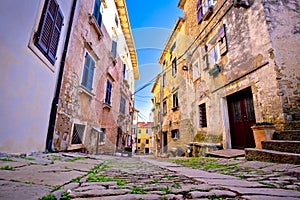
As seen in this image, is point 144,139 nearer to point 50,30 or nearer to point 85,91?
point 85,91

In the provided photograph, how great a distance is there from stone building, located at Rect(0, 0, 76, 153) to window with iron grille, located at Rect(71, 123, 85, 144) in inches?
62.4

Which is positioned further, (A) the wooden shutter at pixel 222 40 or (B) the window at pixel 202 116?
(B) the window at pixel 202 116

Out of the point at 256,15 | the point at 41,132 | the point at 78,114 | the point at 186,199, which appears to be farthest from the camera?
the point at 78,114

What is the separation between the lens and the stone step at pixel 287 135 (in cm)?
325

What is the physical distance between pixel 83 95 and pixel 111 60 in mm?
4182

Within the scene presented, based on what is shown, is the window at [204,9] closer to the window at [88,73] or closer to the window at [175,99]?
the window at [175,99]

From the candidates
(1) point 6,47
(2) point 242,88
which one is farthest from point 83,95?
(2) point 242,88

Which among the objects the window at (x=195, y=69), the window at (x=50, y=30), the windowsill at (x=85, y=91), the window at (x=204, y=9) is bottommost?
the windowsill at (x=85, y=91)

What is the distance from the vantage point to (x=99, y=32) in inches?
274

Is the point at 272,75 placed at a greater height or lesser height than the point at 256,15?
lesser

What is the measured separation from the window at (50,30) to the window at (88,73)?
1.99 m

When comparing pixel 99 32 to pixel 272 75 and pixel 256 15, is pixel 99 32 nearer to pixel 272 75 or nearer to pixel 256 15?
pixel 256 15

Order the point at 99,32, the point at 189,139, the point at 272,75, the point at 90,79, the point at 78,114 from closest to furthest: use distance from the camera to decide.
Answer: the point at 272,75 → the point at 78,114 → the point at 90,79 → the point at 99,32 → the point at 189,139

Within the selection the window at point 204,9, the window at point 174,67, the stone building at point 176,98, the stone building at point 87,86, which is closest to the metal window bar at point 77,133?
the stone building at point 87,86
